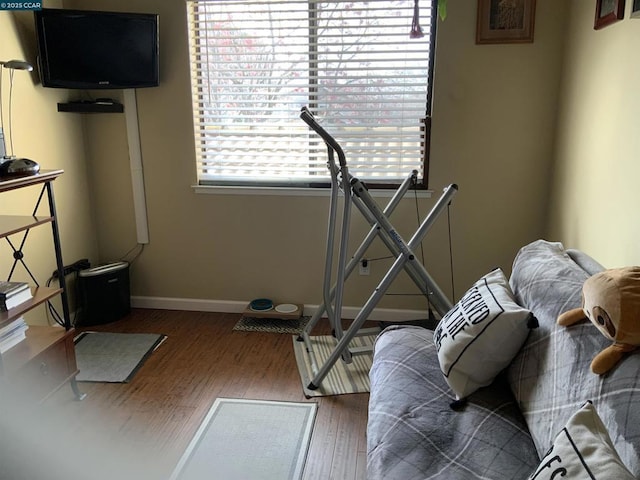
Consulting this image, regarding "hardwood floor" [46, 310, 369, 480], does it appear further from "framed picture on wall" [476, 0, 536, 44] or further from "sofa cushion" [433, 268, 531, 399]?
"framed picture on wall" [476, 0, 536, 44]

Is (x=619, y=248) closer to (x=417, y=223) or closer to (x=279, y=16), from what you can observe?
(x=417, y=223)

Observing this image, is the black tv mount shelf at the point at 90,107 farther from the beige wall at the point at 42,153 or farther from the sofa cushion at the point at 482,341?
the sofa cushion at the point at 482,341

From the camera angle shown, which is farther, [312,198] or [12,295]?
[312,198]

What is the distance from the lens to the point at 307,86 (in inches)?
126

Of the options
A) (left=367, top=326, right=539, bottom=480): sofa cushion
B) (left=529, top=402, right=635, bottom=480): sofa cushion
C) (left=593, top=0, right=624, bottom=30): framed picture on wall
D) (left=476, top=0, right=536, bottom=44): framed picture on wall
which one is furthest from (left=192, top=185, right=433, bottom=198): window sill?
(left=529, top=402, right=635, bottom=480): sofa cushion

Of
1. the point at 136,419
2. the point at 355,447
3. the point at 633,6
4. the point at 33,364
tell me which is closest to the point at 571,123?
the point at 633,6

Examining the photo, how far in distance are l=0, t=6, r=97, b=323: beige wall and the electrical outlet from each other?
1.84 metres

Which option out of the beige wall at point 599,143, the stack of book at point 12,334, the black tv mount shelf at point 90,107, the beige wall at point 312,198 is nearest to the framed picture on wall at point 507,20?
the beige wall at point 312,198

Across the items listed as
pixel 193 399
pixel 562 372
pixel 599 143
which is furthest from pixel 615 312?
pixel 193 399

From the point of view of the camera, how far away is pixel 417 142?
3.20 metres

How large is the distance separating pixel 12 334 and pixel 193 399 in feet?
2.80

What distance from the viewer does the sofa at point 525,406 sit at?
1131 mm

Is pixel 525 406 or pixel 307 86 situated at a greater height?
pixel 307 86

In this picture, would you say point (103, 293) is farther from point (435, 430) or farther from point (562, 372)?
point (562, 372)
